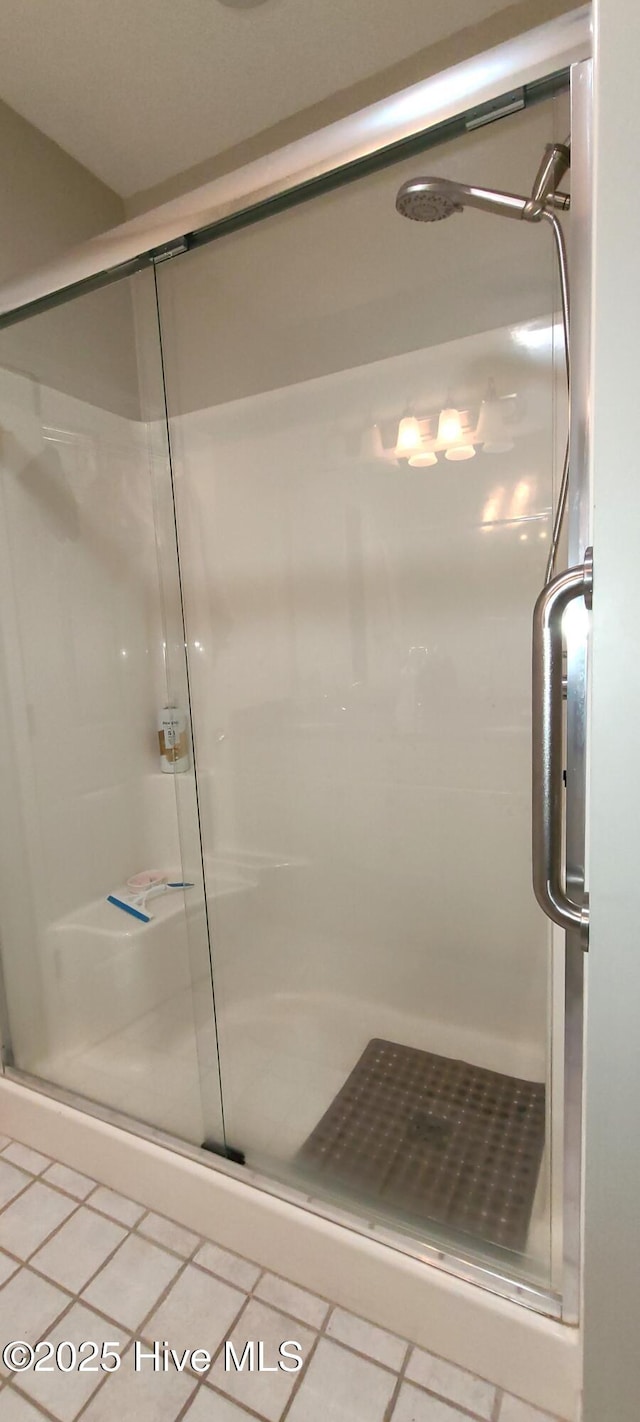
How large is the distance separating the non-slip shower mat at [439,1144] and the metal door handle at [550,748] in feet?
2.08

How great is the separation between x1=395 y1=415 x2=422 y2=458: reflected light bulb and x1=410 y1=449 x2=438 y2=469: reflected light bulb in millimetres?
17

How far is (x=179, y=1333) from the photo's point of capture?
98cm

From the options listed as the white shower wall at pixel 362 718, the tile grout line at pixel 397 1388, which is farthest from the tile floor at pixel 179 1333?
the white shower wall at pixel 362 718

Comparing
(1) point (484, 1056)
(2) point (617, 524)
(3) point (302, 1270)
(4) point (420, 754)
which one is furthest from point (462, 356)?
(3) point (302, 1270)

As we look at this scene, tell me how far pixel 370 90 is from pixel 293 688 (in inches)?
56.5

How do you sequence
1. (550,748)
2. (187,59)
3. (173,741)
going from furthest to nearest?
(173,741)
(187,59)
(550,748)

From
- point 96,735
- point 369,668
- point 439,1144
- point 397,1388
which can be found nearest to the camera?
point 397,1388

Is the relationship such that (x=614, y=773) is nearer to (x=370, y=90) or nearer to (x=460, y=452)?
(x=460, y=452)

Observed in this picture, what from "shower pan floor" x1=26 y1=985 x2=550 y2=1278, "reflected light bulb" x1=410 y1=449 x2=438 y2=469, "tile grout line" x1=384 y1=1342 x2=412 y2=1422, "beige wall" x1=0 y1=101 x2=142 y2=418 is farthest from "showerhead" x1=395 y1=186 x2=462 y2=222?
"tile grout line" x1=384 y1=1342 x2=412 y2=1422

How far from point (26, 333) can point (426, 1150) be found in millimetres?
1930

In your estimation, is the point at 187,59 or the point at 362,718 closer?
the point at 187,59

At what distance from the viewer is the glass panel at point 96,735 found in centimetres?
148

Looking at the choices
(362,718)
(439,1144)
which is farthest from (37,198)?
(439,1144)

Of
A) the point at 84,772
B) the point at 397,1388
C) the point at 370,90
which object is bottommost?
the point at 397,1388
